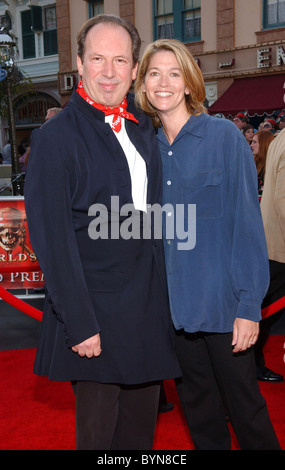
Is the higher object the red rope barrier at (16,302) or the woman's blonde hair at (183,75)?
the woman's blonde hair at (183,75)

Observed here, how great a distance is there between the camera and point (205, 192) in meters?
2.18

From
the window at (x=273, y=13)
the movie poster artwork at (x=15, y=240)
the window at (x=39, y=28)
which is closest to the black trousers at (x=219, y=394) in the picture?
the movie poster artwork at (x=15, y=240)

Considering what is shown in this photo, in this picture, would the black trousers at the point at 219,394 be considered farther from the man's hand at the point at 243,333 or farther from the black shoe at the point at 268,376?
the black shoe at the point at 268,376

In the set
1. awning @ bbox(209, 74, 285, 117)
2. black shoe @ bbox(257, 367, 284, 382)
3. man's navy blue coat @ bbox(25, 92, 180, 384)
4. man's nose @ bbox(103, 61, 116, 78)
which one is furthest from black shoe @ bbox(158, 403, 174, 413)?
awning @ bbox(209, 74, 285, 117)

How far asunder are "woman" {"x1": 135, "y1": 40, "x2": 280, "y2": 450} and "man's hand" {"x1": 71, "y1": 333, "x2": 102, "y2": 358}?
1.46 ft

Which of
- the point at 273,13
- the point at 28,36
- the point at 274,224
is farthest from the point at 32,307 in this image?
the point at 28,36

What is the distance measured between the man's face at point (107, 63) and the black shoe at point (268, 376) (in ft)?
8.58

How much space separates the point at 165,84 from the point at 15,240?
338cm

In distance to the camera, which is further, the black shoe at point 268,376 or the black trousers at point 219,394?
the black shoe at point 268,376

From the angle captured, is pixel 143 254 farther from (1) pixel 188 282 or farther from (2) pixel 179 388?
(2) pixel 179 388

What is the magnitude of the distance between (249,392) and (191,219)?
30.0 inches

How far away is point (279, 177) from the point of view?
3377 mm

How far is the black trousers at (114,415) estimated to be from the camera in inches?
76.8
